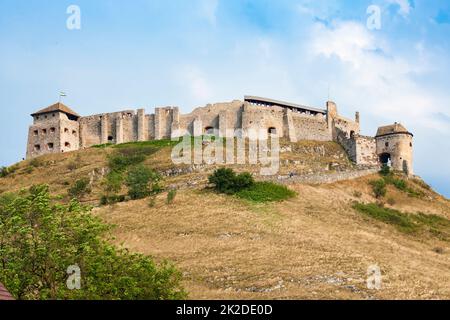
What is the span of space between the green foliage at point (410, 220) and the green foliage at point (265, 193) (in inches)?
228

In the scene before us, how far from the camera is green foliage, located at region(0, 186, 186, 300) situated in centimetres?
2616

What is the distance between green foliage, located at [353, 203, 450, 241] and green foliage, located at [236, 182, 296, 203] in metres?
5.78

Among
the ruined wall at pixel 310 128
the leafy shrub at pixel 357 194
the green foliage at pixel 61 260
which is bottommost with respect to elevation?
the green foliage at pixel 61 260

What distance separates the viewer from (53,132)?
275 ft

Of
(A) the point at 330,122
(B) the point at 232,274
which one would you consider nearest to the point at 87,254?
(B) the point at 232,274

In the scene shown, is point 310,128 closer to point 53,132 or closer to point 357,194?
point 357,194

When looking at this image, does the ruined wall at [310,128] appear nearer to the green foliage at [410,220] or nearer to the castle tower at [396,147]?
the castle tower at [396,147]

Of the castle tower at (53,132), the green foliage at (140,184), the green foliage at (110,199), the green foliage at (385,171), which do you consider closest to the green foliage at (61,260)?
the green foliage at (110,199)

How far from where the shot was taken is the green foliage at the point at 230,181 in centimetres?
5556

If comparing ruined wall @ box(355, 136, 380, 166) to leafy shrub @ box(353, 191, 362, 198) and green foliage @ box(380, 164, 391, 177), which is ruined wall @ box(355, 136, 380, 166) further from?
leafy shrub @ box(353, 191, 362, 198)

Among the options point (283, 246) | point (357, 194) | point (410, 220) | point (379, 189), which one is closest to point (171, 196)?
point (283, 246)

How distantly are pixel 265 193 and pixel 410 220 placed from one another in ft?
39.4

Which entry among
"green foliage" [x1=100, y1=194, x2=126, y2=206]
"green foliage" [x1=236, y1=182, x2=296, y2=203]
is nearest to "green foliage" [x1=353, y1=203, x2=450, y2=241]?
"green foliage" [x1=236, y1=182, x2=296, y2=203]
